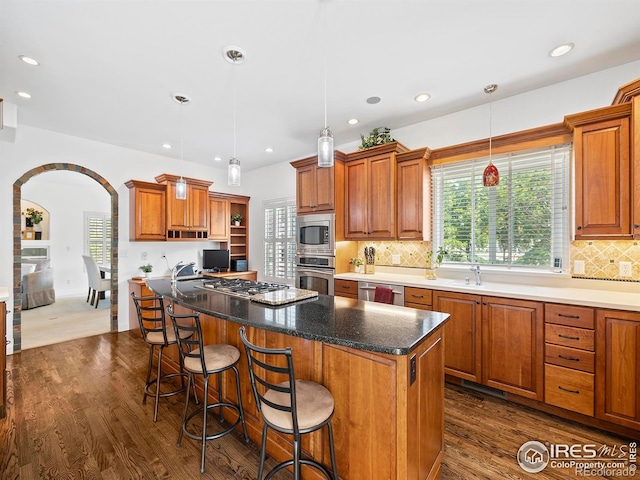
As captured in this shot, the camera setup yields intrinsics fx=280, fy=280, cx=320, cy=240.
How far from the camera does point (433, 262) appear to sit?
358 centimetres

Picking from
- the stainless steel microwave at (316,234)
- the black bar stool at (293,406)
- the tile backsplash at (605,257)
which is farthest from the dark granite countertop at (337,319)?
the tile backsplash at (605,257)

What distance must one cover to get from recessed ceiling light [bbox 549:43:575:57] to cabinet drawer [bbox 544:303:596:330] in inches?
81.8

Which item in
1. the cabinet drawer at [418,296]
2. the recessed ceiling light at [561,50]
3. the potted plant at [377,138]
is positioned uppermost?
the recessed ceiling light at [561,50]

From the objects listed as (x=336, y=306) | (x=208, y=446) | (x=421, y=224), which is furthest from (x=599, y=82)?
(x=208, y=446)

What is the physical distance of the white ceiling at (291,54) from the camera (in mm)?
1899

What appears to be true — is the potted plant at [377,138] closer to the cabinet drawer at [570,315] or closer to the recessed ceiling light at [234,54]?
the recessed ceiling light at [234,54]

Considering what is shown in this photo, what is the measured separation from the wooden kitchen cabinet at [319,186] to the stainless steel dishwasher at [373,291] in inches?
43.3

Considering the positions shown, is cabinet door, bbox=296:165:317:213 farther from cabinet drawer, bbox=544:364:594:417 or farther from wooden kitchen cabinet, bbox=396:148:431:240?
cabinet drawer, bbox=544:364:594:417

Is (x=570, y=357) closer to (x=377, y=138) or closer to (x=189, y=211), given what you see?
(x=377, y=138)

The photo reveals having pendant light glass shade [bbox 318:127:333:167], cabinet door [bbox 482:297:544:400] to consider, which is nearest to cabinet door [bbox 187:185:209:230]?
pendant light glass shade [bbox 318:127:333:167]

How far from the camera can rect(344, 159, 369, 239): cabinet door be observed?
3.77 meters

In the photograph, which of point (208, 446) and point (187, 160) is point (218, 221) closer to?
point (187, 160)

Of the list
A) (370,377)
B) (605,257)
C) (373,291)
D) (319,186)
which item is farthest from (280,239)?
(605,257)

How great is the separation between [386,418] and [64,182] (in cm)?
965
